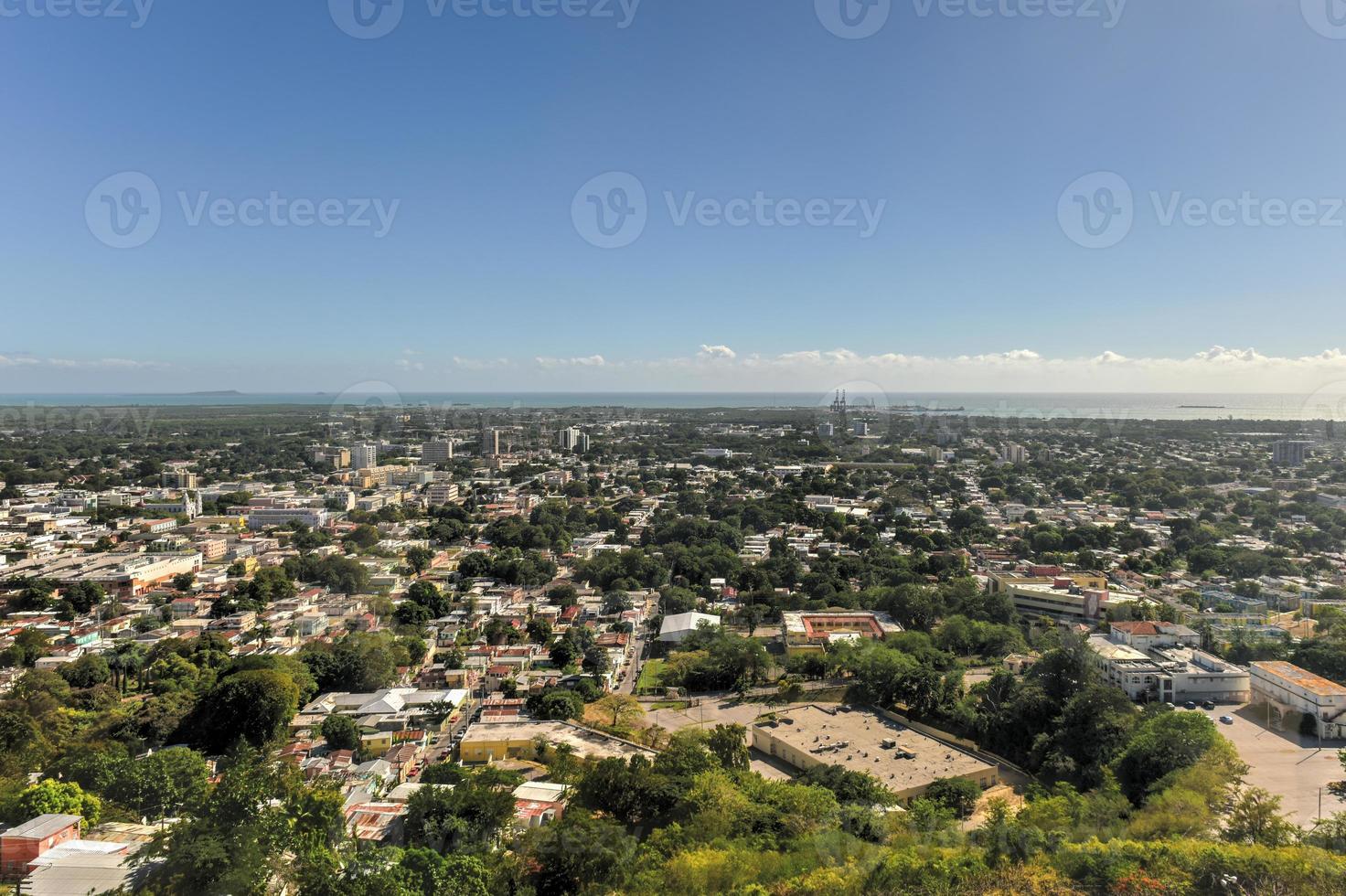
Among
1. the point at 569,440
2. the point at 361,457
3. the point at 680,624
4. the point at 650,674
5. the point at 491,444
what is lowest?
the point at 650,674

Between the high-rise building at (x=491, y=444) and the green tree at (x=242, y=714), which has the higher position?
the high-rise building at (x=491, y=444)

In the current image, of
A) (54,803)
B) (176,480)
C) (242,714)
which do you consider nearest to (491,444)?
(176,480)

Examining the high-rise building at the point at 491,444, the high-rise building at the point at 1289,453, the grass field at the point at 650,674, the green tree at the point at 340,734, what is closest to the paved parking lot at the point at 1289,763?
the grass field at the point at 650,674

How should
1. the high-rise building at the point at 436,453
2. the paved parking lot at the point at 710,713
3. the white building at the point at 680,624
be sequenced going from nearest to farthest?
the paved parking lot at the point at 710,713 < the white building at the point at 680,624 < the high-rise building at the point at 436,453

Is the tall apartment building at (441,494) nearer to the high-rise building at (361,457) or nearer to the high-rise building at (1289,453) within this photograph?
the high-rise building at (361,457)

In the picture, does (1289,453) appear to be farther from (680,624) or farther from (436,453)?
(436,453)

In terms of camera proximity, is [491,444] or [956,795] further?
[491,444]

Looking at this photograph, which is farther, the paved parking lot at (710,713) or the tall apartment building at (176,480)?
the tall apartment building at (176,480)
